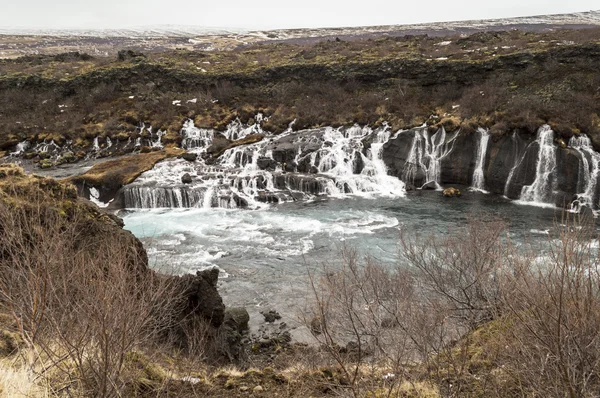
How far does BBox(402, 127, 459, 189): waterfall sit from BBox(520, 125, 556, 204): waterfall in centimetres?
692

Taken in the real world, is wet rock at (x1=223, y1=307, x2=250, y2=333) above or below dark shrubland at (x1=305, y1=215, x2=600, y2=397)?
below

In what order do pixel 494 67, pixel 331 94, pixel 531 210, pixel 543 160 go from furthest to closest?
pixel 331 94 < pixel 494 67 < pixel 543 160 < pixel 531 210

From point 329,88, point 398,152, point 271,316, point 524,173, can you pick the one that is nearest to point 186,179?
point 398,152

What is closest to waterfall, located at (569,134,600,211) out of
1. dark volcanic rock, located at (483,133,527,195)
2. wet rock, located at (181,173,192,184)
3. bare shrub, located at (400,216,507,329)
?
dark volcanic rock, located at (483,133,527,195)

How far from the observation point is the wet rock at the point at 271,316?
60.1 feet

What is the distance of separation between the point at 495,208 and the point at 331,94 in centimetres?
2835

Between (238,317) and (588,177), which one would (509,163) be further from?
(238,317)

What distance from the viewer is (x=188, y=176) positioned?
36500mm

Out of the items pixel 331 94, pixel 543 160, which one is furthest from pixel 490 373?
pixel 331 94

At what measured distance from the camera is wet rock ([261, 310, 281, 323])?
18.3m

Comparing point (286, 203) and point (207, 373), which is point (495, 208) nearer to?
point (286, 203)

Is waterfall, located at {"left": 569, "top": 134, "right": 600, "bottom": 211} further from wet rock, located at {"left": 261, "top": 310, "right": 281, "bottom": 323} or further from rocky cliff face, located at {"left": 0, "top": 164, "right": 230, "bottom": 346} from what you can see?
rocky cliff face, located at {"left": 0, "top": 164, "right": 230, "bottom": 346}

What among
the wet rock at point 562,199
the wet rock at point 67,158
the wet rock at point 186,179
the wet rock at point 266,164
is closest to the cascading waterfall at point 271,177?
the wet rock at point 266,164

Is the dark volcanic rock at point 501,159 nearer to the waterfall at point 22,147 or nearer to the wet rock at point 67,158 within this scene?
the wet rock at point 67,158
